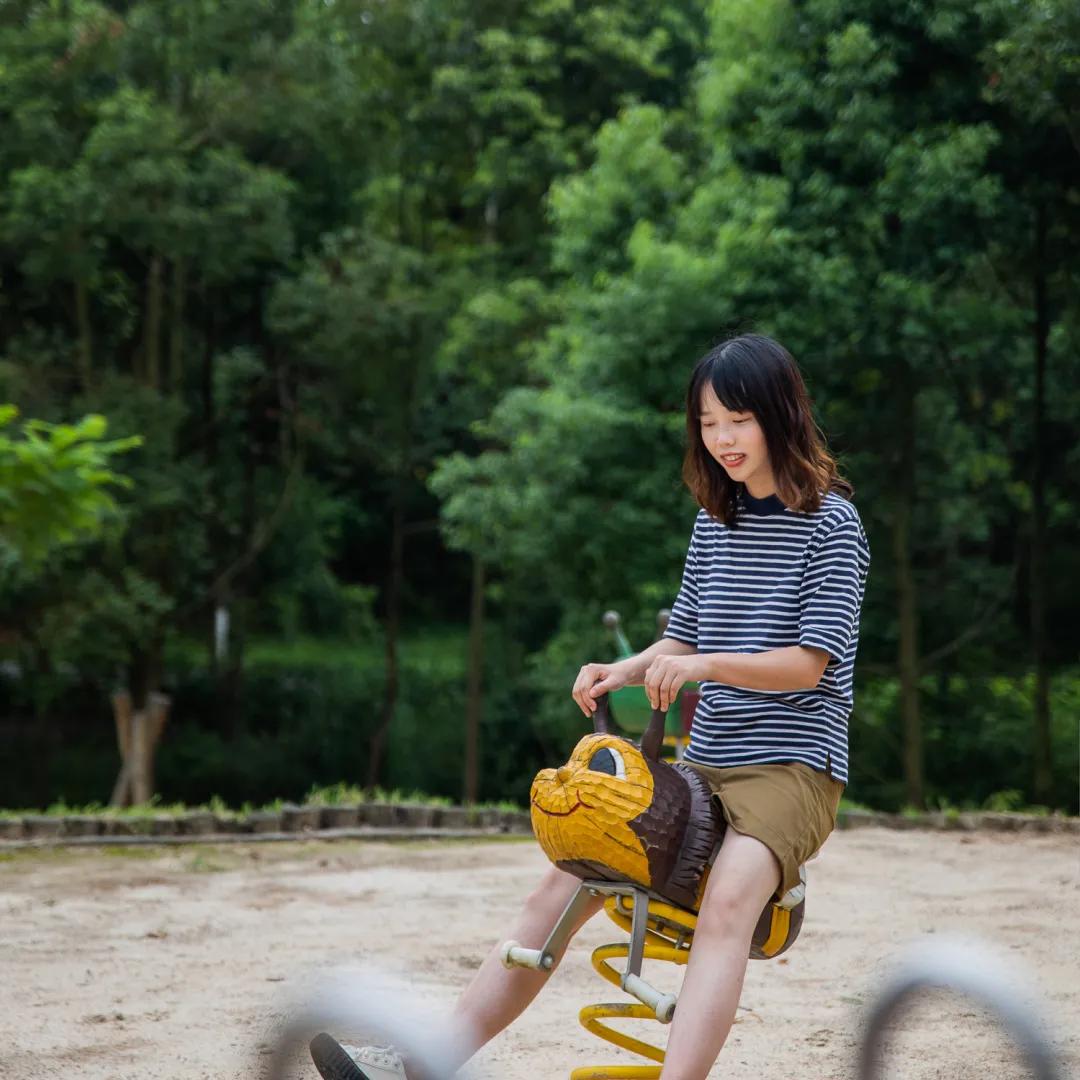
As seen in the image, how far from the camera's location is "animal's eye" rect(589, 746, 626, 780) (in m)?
2.30

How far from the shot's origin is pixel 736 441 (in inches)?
98.1

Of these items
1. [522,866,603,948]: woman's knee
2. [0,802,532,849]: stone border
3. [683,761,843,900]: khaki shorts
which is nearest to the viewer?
[683,761,843,900]: khaki shorts

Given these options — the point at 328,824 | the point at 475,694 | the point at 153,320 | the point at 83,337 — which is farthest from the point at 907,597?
the point at 83,337

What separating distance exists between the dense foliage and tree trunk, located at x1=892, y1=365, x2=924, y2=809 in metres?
0.04

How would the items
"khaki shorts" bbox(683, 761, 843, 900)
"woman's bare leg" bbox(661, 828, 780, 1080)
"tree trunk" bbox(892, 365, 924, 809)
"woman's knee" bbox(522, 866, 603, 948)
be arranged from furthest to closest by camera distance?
"tree trunk" bbox(892, 365, 924, 809) < "woman's knee" bbox(522, 866, 603, 948) < "khaki shorts" bbox(683, 761, 843, 900) < "woman's bare leg" bbox(661, 828, 780, 1080)

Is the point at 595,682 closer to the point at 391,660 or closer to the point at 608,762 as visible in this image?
the point at 608,762

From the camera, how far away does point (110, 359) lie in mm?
19094

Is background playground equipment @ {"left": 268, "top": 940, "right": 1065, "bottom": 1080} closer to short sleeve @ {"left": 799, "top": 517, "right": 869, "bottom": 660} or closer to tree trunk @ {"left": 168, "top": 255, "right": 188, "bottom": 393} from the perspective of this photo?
short sleeve @ {"left": 799, "top": 517, "right": 869, "bottom": 660}

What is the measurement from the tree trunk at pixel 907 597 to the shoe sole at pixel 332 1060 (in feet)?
40.4

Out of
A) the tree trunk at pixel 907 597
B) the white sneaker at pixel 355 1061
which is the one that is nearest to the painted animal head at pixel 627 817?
the white sneaker at pixel 355 1061

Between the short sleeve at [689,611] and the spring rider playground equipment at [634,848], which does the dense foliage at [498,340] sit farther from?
the spring rider playground equipment at [634,848]

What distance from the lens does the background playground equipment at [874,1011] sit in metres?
2.28

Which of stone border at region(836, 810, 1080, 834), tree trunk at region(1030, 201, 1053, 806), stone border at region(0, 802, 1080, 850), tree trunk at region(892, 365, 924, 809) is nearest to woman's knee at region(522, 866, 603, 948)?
stone border at region(0, 802, 1080, 850)

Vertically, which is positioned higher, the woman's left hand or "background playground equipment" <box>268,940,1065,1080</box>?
the woman's left hand
